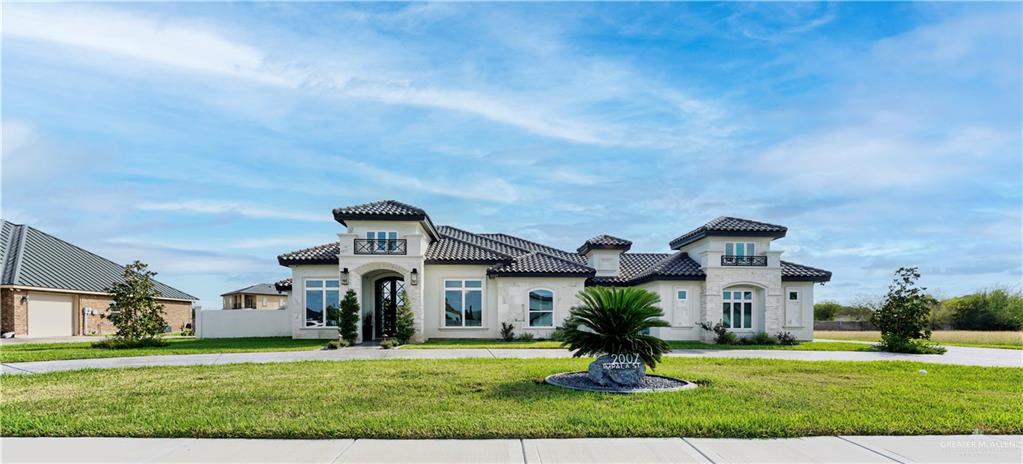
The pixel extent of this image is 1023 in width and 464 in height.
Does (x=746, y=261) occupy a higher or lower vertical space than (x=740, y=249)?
lower

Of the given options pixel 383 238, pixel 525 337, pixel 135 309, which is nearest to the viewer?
pixel 135 309

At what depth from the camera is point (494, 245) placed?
1201 inches

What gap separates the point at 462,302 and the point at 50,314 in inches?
798

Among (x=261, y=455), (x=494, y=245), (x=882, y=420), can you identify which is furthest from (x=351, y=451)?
Answer: (x=494, y=245)

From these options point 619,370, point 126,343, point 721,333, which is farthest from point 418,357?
point 721,333

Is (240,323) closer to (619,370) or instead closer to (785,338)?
(619,370)

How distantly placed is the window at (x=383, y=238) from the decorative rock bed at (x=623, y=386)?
13714mm

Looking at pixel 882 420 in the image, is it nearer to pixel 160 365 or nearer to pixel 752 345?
pixel 160 365

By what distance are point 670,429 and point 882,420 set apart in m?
2.85

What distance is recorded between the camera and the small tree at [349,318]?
77.0 ft

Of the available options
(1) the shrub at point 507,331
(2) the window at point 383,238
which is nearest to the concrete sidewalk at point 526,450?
(2) the window at point 383,238

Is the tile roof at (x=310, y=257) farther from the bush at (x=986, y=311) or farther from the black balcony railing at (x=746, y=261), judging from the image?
the bush at (x=986, y=311)

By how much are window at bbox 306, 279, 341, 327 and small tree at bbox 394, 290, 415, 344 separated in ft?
11.6

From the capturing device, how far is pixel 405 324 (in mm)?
23688
